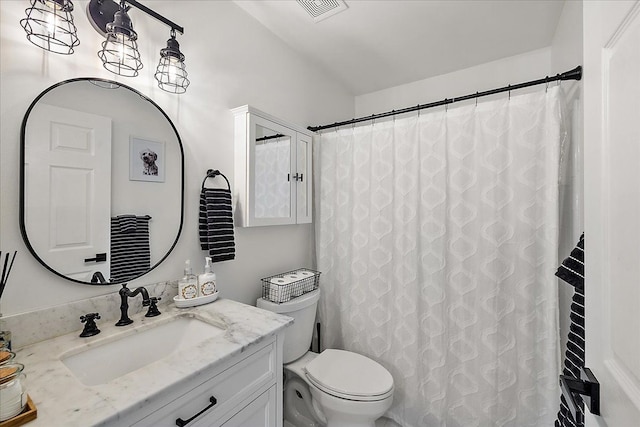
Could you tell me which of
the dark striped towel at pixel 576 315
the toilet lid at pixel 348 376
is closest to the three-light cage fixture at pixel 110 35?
the toilet lid at pixel 348 376

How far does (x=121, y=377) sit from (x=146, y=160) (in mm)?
852

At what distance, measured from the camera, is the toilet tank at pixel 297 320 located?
1607mm

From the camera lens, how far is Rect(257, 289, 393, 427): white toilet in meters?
1.38

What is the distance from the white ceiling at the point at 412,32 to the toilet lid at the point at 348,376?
6.65 feet

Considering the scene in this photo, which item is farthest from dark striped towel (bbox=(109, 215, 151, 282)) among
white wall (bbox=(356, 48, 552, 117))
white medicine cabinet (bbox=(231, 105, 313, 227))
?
white wall (bbox=(356, 48, 552, 117))

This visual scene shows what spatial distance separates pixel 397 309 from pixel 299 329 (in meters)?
0.62

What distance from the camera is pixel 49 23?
93 centimetres

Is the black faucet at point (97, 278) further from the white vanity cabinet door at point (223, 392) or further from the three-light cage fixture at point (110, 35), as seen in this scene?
the three-light cage fixture at point (110, 35)

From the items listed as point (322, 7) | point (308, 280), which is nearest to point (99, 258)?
point (308, 280)

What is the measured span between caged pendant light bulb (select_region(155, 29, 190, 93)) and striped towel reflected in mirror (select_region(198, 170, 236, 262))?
42 cm

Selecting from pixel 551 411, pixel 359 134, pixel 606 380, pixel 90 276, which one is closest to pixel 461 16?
pixel 359 134

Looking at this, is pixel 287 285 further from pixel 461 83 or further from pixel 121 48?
pixel 461 83

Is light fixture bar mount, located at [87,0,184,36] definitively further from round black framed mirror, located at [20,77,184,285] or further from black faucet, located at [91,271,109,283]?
black faucet, located at [91,271,109,283]

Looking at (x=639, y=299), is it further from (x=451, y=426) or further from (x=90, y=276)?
(x=451, y=426)
